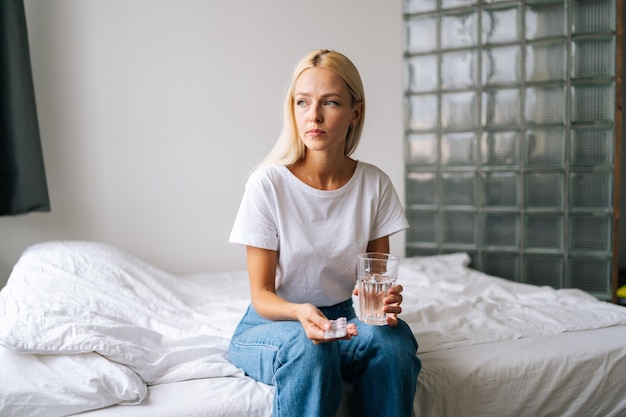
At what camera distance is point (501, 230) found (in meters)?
2.98

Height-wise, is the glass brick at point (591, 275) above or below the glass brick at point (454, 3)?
below

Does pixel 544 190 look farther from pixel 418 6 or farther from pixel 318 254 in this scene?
pixel 318 254

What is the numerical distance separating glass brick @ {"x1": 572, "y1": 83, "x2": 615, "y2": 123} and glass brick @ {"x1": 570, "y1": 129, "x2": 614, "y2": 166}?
0.06 metres

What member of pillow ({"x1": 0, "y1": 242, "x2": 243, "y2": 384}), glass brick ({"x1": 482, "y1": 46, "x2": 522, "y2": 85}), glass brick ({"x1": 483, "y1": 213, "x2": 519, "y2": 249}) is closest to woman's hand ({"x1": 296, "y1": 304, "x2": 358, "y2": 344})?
pillow ({"x1": 0, "y1": 242, "x2": 243, "y2": 384})

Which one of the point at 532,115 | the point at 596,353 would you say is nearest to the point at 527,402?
the point at 596,353

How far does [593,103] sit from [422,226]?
3.24 ft

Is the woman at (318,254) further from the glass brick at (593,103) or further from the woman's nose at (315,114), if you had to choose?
the glass brick at (593,103)

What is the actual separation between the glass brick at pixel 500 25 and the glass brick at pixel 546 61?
4.3 inches

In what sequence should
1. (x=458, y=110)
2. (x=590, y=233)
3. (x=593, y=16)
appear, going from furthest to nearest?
(x=458, y=110) → (x=590, y=233) → (x=593, y=16)

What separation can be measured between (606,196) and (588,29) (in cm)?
75

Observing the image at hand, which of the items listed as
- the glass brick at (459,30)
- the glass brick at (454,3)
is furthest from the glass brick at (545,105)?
the glass brick at (454,3)

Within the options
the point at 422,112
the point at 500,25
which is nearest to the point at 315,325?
the point at 422,112

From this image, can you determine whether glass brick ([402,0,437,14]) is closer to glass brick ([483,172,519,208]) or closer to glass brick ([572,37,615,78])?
glass brick ([572,37,615,78])

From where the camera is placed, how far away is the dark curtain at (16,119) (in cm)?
248
